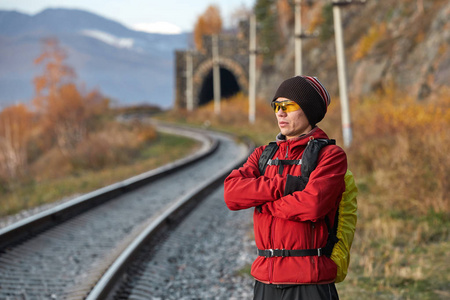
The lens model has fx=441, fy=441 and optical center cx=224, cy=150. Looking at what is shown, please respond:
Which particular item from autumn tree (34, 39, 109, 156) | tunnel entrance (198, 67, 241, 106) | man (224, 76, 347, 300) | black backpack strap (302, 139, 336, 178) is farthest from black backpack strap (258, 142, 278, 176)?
tunnel entrance (198, 67, 241, 106)

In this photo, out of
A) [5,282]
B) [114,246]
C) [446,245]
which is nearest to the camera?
[5,282]

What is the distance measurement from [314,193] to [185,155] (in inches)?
616

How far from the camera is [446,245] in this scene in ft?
17.0

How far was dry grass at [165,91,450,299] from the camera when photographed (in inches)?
170

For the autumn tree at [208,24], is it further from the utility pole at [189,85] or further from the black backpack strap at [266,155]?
the black backpack strap at [266,155]

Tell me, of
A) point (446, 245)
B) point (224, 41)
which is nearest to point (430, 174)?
point (446, 245)

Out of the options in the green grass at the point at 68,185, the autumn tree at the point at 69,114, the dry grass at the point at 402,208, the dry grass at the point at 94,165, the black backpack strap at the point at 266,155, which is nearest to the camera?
the black backpack strap at the point at 266,155

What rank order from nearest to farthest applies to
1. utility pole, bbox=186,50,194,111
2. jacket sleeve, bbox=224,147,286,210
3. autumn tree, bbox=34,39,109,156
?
jacket sleeve, bbox=224,147,286,210 < autumn tree, bbox=34,39,109,156 < utility pole, bbox=186,50,194,111

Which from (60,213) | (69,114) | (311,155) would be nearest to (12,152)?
(69,114)

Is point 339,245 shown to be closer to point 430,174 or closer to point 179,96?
point 430,174

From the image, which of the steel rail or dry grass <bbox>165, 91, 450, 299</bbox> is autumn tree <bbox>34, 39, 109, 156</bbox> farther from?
dry grass <bbox>165, 91, 450, 299</bbox>

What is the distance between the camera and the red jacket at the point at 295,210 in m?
2.06

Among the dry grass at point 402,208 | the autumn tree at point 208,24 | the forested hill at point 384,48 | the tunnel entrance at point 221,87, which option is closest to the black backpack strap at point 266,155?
the dry grass at point 402,208

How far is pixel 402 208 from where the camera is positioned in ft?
21.6
